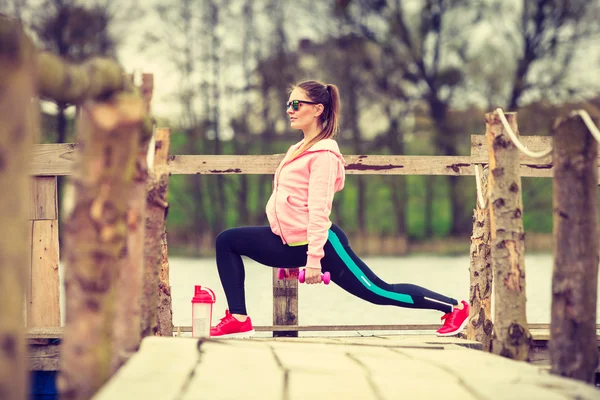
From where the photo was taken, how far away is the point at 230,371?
10.5 feet

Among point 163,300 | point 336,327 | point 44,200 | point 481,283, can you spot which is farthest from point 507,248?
point 44,200

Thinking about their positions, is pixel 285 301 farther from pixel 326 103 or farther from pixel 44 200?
pixel 44 200

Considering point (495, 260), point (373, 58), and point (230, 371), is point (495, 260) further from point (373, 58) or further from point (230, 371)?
point (373, 58)

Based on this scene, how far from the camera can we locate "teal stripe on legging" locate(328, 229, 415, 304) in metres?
4.90

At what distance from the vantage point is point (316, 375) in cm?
321

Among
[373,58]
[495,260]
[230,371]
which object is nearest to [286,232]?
[495,260]

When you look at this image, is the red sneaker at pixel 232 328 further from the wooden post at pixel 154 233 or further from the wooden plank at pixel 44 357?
the wooden plank at pixel 44 357

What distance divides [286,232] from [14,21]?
2.87 meters

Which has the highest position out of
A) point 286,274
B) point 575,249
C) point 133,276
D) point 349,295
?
point 575,249

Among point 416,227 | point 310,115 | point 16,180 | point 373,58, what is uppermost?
point 373,58

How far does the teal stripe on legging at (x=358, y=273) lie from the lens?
193 inches

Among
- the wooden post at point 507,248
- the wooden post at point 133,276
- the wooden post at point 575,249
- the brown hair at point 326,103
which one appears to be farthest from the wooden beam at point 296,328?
the wooden post at point 575,249

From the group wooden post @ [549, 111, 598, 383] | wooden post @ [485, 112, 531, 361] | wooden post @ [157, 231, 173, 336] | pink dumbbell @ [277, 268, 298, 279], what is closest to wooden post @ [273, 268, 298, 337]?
pink dumbbell @ [277, 268, 298, 279]

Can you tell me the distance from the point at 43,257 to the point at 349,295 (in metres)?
6.67
